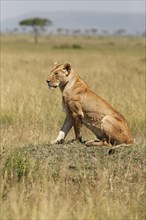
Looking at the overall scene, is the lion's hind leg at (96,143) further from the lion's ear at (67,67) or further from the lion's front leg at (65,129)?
the lion's ear at (67,67)

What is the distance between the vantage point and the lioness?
8312mm

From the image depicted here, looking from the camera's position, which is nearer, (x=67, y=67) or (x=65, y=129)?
(x=67, y=67)

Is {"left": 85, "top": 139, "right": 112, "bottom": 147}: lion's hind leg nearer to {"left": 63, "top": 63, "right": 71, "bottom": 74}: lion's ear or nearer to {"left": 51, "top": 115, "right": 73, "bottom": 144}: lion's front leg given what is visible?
{"left": 51, "top": 115, "right": 73, "bottom": 144}: lion's front leg

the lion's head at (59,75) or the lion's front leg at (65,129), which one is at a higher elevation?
the lion's head at (59,75)

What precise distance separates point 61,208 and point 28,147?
3.03m

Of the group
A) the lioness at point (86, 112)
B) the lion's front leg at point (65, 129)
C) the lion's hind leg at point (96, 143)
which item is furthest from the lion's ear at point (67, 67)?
the lion's hind leg at point (96, 143)

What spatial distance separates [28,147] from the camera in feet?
26.8

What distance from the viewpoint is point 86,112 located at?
27.6ft

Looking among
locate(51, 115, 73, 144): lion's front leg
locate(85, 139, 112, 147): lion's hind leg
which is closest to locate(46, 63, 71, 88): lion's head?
locate(51, 115, 73, 144): lion's front leg

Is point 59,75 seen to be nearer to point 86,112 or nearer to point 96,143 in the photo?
point 86,112

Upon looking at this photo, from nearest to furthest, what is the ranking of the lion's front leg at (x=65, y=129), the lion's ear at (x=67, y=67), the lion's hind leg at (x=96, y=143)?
the lion's hind leg at (x=96, y=143), the lion's ear at (x=67, y=67), the lion's front leg at (x=65, y=129)

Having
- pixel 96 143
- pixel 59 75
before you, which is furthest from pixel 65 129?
pixel 59 75

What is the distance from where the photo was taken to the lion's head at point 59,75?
8305mm

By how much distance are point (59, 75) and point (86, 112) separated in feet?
2.22
